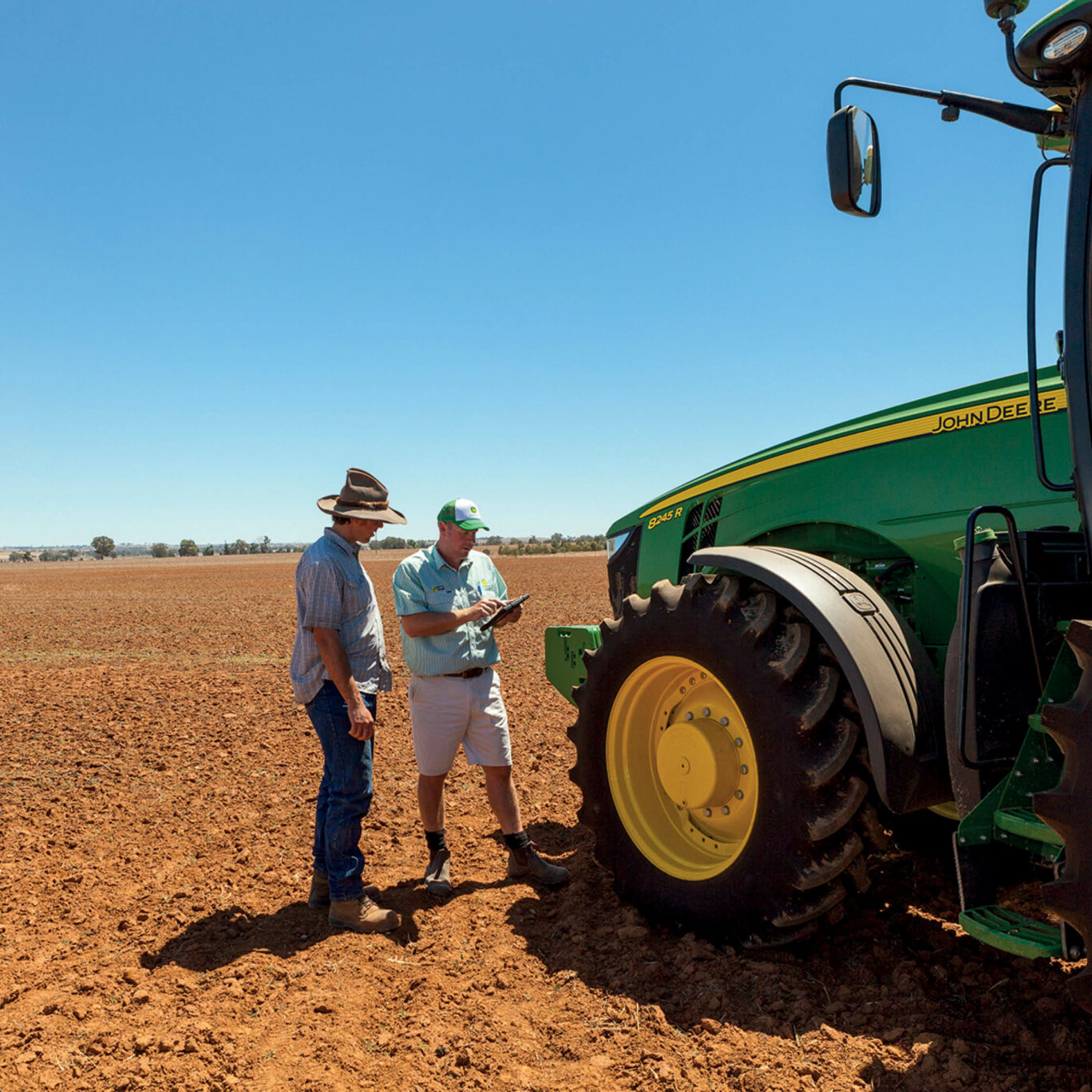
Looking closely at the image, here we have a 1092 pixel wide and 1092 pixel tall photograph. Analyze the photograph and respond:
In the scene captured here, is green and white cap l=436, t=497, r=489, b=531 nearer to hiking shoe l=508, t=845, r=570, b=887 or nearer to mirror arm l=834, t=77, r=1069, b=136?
hiking shoe l=508, t=845, r=570, b=887

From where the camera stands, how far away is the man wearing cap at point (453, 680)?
4.04 meters

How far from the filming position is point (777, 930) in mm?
2998

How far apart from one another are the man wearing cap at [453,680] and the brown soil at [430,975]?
22cm

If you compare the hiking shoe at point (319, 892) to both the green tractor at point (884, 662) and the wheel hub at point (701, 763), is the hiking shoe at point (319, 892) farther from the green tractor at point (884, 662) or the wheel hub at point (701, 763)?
the wheel hub at point (701, 763)

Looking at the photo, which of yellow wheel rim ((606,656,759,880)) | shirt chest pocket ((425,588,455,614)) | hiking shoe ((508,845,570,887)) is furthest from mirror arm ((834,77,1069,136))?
hiking shoe ((508,845,570,887))

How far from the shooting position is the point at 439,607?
405 centimetres

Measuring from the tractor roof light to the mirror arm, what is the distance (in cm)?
35

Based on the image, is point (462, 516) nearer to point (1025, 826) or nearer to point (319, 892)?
point (319, 892)

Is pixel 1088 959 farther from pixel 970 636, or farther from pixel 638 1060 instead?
pixel 638 1060

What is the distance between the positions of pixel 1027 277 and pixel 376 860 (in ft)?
13.0

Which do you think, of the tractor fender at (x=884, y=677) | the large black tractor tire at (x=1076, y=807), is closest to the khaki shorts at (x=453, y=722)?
the tractor fender at (x=884, y=677)

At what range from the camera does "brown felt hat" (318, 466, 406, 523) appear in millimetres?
3879

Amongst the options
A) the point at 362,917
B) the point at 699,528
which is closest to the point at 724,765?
the point at 699,528

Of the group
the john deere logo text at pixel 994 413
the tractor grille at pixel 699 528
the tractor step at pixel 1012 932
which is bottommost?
the tractor step at pixel 1012 932
